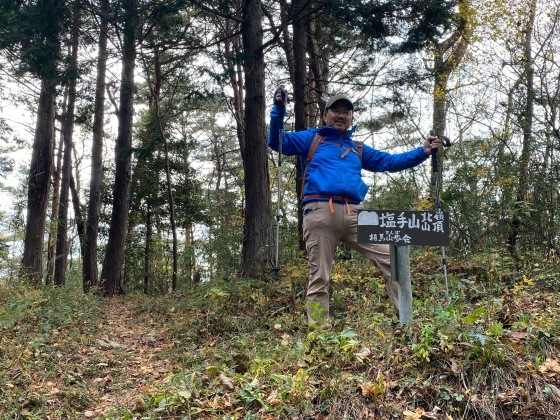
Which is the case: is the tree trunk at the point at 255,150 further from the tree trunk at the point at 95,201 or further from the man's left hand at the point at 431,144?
the tree trunk at the point at 95,201

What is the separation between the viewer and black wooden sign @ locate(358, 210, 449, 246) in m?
3.71

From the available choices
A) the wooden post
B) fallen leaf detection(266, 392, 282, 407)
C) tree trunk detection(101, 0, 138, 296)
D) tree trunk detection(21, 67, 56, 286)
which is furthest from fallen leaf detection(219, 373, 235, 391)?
tree trunk detection(101, 0, 138, 296)

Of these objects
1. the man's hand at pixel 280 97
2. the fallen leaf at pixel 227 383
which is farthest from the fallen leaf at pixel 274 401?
the man's hand at pixel 280 97

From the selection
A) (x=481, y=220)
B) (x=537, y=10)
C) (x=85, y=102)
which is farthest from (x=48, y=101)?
(x=537, y=10)

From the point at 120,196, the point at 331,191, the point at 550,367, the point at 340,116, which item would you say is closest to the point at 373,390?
the point at 550,367

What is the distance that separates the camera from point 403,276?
3836 millimetres

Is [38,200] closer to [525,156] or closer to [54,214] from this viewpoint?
[54,214]

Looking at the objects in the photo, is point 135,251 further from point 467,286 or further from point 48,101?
point 467,286

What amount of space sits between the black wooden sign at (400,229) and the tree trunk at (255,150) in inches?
170

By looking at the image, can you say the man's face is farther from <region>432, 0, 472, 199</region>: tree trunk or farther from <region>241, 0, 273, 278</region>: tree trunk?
<region>432, 0, 472, 199</region>: tree trunk

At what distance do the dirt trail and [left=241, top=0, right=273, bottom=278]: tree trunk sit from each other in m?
2.10

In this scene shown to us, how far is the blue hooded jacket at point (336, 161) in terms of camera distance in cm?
454

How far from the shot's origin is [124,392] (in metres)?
3.96

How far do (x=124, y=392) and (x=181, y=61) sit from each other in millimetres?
7570
